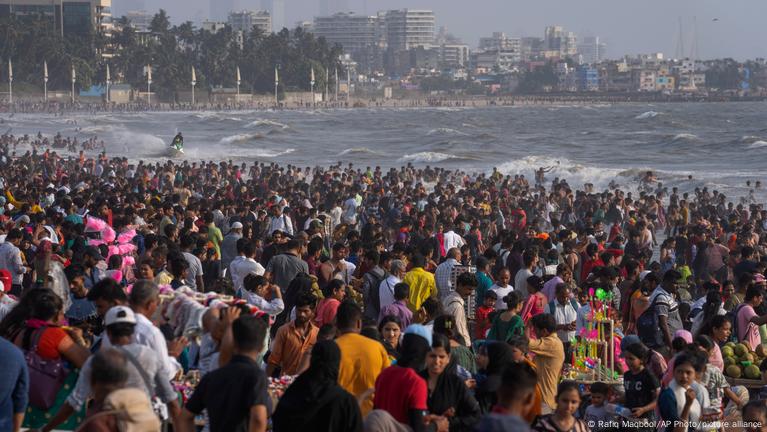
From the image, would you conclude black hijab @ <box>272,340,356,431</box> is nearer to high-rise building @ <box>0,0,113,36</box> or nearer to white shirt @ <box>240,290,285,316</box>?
white shirt @ <box>240,290,285,316</box>

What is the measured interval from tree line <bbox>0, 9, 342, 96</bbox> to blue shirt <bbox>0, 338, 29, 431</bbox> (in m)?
131

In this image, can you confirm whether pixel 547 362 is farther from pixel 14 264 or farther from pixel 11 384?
pixel 14 264

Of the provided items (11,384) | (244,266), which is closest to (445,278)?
(244,266)

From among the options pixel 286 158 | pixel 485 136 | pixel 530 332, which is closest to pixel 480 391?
pixel 530 332

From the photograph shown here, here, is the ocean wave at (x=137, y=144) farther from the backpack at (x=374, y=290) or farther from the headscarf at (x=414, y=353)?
the headscarf at (x=414, y=353)

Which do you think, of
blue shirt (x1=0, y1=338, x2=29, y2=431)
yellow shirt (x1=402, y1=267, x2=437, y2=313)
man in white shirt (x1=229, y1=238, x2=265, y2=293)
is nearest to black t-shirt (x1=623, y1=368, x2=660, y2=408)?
yellow shirt (x1=402, y1=267, x2=437, y2=313)

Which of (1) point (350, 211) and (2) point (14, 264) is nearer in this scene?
Answer: (2) point (14, 264)

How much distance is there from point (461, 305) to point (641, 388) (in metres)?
2.03

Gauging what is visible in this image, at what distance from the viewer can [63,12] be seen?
490ft

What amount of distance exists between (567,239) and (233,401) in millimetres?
9976

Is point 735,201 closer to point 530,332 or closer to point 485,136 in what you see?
point 530,332

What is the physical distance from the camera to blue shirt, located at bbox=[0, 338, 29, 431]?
607 cm

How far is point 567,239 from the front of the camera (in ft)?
50.0

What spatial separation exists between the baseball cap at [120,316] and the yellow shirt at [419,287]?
15.2 ft
